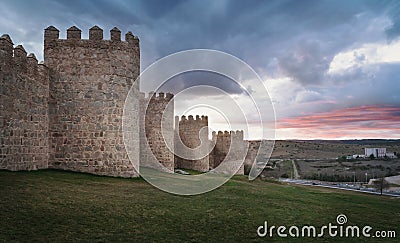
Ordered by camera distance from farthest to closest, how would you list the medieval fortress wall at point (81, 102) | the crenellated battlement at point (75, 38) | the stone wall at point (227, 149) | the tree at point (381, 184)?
the tree at point (381, 184), the stone wall at point (227, 149), the crenellated battlement at point (75, 38), the medieval fortress wall at point (81, 102)

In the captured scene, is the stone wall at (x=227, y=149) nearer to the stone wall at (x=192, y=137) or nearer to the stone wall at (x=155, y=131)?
the stone wall at (x=192, y=137)

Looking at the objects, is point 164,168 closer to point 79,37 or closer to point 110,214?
point 79,37

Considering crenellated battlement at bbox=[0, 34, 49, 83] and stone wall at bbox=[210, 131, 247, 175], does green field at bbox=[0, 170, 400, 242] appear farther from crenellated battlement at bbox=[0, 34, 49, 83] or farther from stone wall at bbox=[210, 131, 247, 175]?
stone wall at bbox=[210, 131, 247, 175]

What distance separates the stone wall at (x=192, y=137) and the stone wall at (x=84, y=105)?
50.5 feet

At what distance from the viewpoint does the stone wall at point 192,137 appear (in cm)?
3241

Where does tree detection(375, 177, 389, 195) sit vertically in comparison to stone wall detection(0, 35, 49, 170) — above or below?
below

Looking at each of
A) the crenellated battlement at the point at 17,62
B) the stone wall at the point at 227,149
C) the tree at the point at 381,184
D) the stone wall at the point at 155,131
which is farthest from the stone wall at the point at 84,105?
the tree at the point at 381,184

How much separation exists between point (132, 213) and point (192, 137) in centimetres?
2267

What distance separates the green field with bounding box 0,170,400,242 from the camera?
8.30 m

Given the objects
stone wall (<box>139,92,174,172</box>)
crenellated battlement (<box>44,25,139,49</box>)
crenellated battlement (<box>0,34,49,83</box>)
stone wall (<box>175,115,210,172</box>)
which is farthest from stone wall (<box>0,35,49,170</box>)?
stone wall (<box>175,115,210,172</box>)

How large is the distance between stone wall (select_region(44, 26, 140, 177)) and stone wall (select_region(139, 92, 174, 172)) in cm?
873

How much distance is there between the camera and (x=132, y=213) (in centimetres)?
1023

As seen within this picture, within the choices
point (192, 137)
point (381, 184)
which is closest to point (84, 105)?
point (192, 137)

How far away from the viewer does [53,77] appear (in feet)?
54.3
